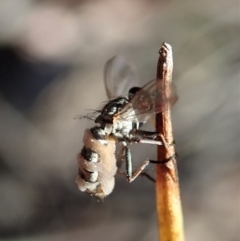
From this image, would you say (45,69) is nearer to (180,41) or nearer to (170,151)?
(180,41)

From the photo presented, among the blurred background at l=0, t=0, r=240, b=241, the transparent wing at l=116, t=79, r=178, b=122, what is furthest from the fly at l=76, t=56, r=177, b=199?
the blurred background at l=0, t=0, r=240, b=241

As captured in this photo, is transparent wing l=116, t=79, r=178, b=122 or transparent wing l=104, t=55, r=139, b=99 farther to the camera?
transparent wing l=104, t=55, r=139, b=99

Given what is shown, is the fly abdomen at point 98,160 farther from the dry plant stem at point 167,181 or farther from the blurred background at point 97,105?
the blurred background at point 97,105

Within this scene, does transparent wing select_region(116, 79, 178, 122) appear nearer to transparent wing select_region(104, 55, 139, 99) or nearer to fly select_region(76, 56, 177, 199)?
fly select_region(76, 56, 177, 199)

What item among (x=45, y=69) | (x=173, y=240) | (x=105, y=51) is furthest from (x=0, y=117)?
(x=173, y=240)

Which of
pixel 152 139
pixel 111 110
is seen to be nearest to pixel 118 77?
pixel 111 110

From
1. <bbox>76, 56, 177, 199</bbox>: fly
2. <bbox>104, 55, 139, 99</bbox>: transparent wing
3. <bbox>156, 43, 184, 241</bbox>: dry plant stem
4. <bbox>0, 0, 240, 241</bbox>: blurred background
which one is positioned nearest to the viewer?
<bbox>156, 43, 184, 241</bbox>: dry plant stem

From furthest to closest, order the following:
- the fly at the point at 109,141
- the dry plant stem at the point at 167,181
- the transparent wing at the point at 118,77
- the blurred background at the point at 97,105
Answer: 1. the blurred background at the point at 97,105
2. the transparent wing at the point at 118,77
3. the fly at the point at 109,141
4. the dry plant stem at the point at 167,181

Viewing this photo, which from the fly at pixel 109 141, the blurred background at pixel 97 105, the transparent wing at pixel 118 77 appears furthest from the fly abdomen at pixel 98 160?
the blurred background at pixel 97 105
